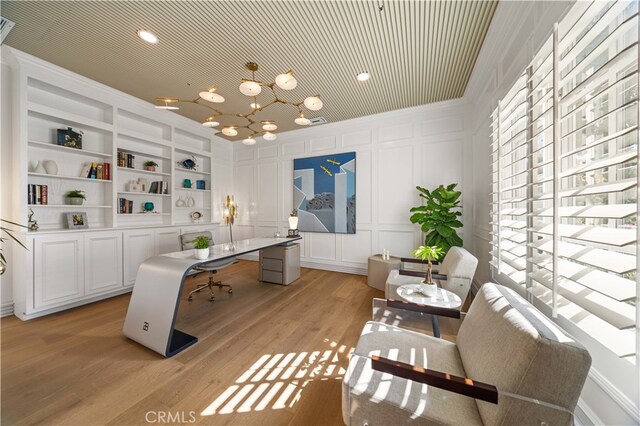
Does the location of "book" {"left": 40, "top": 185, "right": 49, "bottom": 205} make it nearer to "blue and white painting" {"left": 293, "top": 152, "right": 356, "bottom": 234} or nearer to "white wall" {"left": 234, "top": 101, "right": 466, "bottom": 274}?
"white wall" {"left": 234, "top": 101, "right": 466, "bottom": 274}

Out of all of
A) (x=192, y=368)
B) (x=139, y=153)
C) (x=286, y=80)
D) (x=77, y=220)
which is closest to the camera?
(x=192, y=368)

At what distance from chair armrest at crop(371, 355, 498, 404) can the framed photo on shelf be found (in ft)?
14.5

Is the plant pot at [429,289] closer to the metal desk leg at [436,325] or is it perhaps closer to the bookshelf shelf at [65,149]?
the metal desk leg at [436,325]

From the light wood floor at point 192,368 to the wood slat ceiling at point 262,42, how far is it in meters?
3.19

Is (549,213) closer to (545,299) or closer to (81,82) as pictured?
(545,299)

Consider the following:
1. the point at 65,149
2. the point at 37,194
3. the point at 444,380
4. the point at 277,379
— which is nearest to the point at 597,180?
the point at 444,380

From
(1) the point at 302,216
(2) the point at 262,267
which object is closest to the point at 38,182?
(2) the point at 262,267

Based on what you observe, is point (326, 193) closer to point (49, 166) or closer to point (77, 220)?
point (77, 220)

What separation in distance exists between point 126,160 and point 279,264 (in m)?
3.16

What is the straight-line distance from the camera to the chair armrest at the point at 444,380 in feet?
3.02

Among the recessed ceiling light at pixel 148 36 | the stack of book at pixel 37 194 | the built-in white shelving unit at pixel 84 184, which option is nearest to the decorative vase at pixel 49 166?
the built-in white shelving unit at pixel 84 184

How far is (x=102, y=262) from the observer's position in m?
3.21

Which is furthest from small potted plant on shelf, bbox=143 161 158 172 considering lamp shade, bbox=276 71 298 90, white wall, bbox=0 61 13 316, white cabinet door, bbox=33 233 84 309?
lamp shade, bbox=276 71 298 90

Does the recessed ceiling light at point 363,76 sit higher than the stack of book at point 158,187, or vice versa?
the recessed ceiling light at point 363,76
